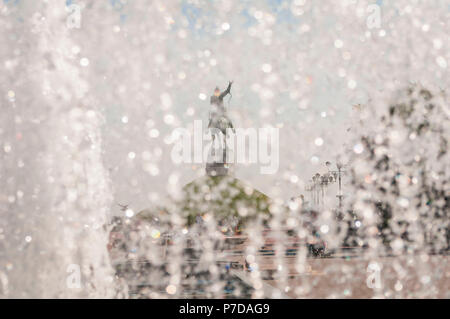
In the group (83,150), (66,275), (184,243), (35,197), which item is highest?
(83,150)

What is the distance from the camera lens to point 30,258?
503 cm

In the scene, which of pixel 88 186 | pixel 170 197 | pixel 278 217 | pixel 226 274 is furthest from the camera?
pixel 278 217

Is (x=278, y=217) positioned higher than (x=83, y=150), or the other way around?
(x=83, y=150)

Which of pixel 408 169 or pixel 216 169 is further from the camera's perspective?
pixel 216 169

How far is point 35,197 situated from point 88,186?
0.56 meters

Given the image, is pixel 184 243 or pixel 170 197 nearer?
pixel 170 197

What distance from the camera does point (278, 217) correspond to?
50.0 ft

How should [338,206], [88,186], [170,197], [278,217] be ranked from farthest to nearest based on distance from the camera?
1. [338,206]
2. [278,217]
3. [170,197]
4. [88,186]

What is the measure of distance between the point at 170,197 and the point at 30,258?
8.57m

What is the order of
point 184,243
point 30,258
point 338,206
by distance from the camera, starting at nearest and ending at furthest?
point 30,258 → point 184,243 → point 338,206
